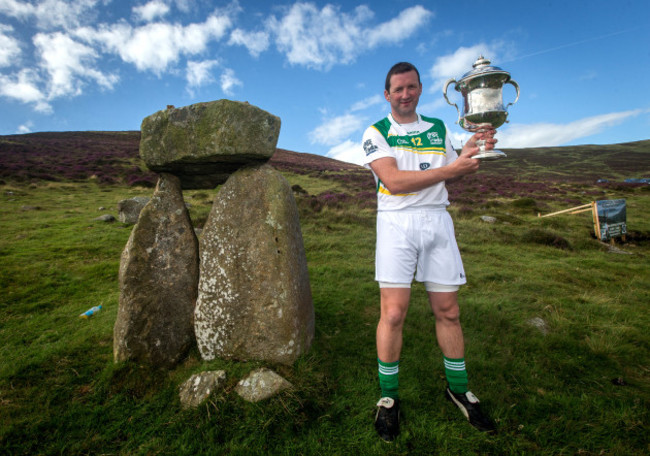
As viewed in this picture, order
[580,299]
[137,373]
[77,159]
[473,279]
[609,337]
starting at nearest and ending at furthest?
[137,373]
[609,337]
[580,299]
[473,279]
[77,159]

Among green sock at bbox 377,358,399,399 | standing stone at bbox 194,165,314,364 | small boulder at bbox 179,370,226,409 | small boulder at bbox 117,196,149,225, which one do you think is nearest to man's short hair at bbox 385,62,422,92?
standing stone at bbox 194,165,314,364

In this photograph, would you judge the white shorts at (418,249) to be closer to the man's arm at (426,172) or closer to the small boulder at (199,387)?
the man's arm at (426,172)

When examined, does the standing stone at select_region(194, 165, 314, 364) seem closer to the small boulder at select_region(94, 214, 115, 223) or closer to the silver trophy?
the silver trophy

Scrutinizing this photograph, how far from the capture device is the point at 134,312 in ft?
12.3

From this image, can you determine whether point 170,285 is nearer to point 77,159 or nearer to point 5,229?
point 5,229

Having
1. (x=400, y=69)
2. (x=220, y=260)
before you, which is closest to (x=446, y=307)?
(x=400, y=69)

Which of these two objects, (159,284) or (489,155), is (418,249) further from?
(159,284)

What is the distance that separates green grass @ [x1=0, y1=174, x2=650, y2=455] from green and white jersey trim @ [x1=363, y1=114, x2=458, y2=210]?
2.03 meters

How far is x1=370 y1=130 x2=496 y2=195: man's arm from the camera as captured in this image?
2629mm

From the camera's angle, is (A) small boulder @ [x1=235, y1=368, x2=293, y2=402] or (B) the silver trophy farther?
(A) small boulder @ [x1=235, y1=368, x2=293, y2=402]

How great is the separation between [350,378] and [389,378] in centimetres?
74

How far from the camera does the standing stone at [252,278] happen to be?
11.7ft

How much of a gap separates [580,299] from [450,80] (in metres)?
5.39

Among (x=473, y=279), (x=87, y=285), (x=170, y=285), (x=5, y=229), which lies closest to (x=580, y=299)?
(x=473, y=279)
